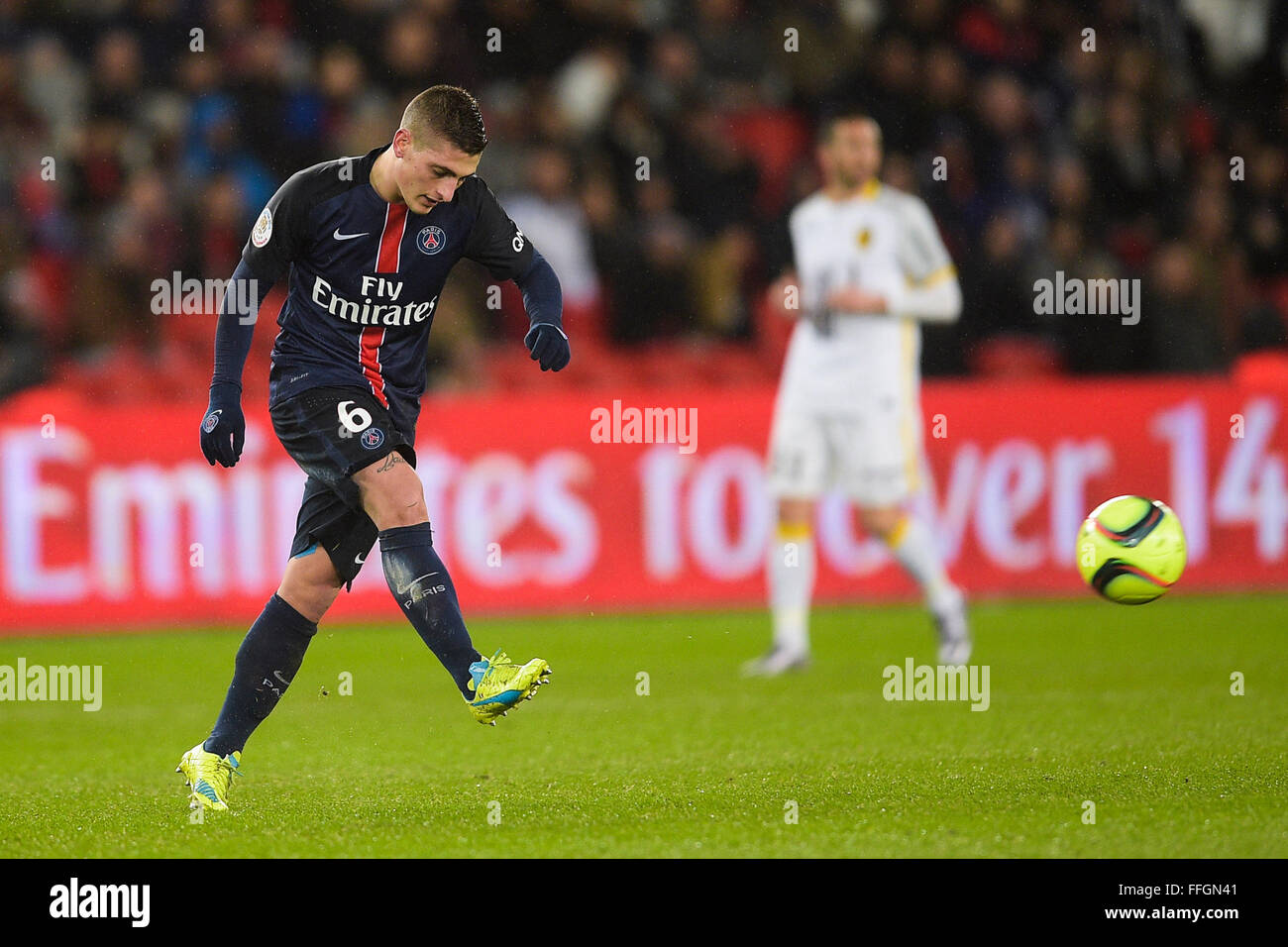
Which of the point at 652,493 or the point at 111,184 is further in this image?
the point at 111,184

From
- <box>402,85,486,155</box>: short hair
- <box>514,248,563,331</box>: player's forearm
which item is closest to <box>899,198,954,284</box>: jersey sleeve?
<box>514,248,563,331</box>: player's forearm

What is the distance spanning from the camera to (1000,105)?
Answer: 1207 centimetres

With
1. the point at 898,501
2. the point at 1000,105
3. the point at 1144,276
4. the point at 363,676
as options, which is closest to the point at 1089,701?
the point at 898,501

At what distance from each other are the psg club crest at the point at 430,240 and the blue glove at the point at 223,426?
614 millimetres

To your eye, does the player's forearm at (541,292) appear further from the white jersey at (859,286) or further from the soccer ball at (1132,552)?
the white jersey at (859,286)

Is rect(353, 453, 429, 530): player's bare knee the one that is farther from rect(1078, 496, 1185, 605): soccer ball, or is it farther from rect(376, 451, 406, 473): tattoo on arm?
rect(1078, 496, 1185, 605): soccer ball

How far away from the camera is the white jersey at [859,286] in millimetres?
7867

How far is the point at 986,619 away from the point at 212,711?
13.7ft

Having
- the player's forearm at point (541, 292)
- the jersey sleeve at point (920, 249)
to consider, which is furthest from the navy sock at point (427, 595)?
the jersey sleeve at point (920, 249)

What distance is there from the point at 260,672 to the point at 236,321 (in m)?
0.93

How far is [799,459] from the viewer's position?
7793 millimetres
